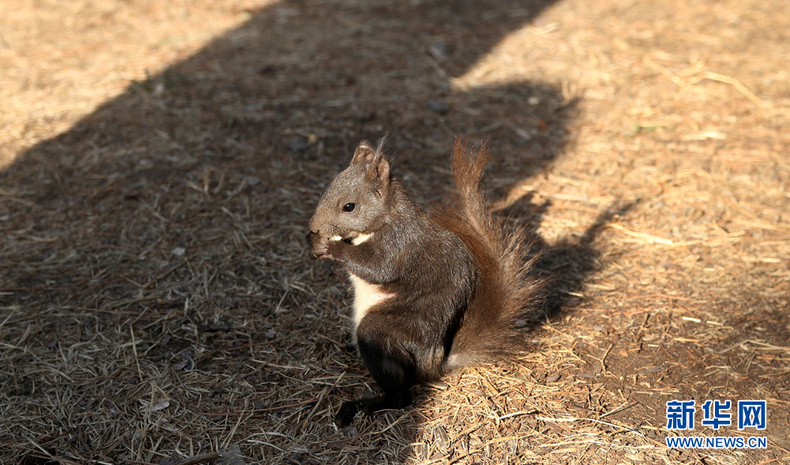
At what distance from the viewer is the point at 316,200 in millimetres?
3584

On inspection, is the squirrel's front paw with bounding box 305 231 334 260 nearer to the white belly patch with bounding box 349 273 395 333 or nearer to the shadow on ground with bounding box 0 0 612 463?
the white belly patch with bounding box 349 273 395 333

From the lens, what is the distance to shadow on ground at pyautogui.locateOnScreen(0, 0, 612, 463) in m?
2.38

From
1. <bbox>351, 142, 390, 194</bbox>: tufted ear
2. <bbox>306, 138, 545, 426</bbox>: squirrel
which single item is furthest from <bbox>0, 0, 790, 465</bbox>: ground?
<bbox>351, 142, 390, 194</bbox>: tufted ear

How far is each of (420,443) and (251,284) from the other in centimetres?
113

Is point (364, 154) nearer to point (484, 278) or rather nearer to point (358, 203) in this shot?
point (358, 203)

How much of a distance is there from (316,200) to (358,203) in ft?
3.76

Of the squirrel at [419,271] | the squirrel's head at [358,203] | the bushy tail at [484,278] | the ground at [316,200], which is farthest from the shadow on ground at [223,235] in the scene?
the squirrel's head at [358,203]

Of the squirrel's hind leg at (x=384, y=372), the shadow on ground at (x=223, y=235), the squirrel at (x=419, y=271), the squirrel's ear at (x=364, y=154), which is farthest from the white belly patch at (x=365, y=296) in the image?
the squirrel's ear at (x=364, y=154)

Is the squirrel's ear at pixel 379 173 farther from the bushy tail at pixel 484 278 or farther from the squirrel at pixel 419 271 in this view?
the bushy tail at pixel 484 278

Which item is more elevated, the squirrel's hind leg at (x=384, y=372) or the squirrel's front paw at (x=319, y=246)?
the squirrel's front paw at (x=319, y=246)

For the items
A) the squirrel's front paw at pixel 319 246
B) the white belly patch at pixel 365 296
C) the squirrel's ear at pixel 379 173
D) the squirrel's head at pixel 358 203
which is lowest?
the white belly patch at pixel 365 296

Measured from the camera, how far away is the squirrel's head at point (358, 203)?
2.47m

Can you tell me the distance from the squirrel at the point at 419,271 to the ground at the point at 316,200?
6.3 inches

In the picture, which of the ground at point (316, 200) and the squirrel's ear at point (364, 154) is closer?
the ground at point (316, 200)
